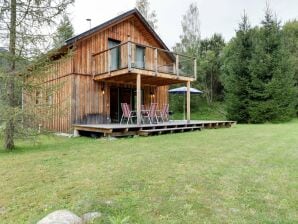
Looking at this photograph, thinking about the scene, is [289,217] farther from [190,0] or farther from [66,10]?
[190,0]

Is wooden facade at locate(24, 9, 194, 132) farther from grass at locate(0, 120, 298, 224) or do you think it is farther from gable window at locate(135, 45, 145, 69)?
grass at locate(0, 120, 298, 224)

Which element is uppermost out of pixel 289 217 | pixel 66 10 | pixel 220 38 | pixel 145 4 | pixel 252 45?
pixel 145 4


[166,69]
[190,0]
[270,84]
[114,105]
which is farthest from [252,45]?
[190,0]

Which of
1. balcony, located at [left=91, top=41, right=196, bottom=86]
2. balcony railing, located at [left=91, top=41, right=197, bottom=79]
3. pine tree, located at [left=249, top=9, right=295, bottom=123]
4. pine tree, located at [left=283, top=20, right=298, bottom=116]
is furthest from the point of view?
pine tree, located at [left=283, top=20, right=298, bottom=116]

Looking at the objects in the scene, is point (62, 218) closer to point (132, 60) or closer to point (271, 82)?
point (132, 60)

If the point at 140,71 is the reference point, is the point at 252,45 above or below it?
above

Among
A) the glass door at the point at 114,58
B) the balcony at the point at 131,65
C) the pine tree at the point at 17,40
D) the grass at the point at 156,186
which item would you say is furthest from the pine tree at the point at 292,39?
the pine tree at the point at 17,40

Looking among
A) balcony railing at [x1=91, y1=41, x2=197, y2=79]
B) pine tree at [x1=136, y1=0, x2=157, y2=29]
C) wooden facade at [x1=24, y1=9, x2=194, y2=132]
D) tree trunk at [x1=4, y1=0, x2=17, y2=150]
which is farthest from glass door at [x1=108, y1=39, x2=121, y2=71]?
pine tree at [x1=136, y1=0, x2=157, y2=29]

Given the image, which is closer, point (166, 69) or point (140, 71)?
point (140, 71)

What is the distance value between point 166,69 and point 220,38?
1615cm

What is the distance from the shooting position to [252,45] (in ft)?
60.1

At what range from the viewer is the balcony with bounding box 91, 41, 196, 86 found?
1063cm

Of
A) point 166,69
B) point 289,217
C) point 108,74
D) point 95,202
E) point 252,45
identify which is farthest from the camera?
point 252,45

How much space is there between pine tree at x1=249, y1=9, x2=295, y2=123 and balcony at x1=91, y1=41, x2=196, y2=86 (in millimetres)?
5909
